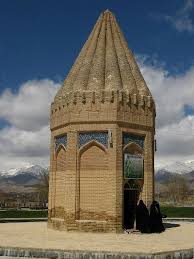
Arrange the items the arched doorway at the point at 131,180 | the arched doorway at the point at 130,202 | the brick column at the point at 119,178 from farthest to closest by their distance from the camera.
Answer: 1. the arched doorway at the point at 130,202
2. the arched doorway at the point at 131,180
3. the brick column at the point at 119,178

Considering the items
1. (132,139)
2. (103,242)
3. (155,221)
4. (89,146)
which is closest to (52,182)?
(89,146)

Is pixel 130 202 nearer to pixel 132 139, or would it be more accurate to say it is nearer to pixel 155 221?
pixel 155 221

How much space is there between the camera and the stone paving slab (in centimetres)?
1090

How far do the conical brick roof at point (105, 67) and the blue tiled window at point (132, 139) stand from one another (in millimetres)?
1788

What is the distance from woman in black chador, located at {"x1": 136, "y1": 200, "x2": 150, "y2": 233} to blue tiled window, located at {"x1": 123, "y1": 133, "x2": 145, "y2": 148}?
2331 millimetres

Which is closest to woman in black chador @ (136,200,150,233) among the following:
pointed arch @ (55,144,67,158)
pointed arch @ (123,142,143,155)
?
pointed arch @ (123,142,143,155)

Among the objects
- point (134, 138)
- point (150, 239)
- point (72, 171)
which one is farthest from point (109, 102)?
point (150, 239)

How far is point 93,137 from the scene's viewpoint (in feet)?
52.7

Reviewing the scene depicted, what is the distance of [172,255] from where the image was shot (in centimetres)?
1042

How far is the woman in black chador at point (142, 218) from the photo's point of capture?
15.4 m

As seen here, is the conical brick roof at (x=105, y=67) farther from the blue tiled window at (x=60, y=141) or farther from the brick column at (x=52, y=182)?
the brick column at (x=52, y=182)

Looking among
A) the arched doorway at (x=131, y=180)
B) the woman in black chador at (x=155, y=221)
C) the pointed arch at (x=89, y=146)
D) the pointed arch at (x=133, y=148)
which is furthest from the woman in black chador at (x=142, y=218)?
the pointed arch at (x=89, y=146)

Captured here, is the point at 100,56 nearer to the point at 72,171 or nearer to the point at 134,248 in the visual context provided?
the point at 72,171

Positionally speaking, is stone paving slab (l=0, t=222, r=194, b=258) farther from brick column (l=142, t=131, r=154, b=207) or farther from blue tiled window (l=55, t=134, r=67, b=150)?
blue tiled window (l=55, t=134, r=67, b=150)
